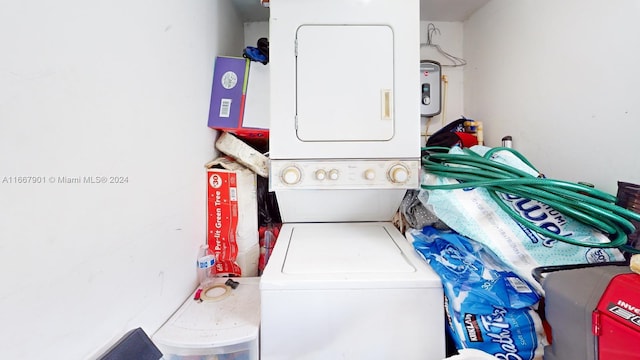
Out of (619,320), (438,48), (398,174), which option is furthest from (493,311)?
(438,48)

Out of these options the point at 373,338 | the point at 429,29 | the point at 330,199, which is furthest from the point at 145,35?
the point at 429,29

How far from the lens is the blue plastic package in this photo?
2.95ft

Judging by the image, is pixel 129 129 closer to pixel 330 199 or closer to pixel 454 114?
pixel 330 199

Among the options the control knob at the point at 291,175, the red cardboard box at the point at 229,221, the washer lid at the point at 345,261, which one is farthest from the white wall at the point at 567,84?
the red cardboard box at the point at 229,221

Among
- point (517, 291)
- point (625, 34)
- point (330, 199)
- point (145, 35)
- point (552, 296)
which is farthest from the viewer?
point (330, 199)

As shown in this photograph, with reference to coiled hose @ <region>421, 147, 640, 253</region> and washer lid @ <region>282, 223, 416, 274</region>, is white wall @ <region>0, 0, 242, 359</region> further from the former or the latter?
coiled hose @ <region>421, 147, 640, 253</region>

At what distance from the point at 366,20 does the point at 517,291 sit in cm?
150

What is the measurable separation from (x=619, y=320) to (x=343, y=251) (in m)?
0.95

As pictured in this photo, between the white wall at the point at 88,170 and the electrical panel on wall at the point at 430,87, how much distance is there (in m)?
1.95

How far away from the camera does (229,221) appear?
170cm

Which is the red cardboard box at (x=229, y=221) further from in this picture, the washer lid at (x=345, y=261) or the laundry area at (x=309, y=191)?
the washer lid at (x=345, y=261)

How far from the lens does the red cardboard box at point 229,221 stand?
1.68 m

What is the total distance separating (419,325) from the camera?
41.9 inches

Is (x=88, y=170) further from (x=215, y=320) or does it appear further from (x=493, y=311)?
(x=493, y=311)
